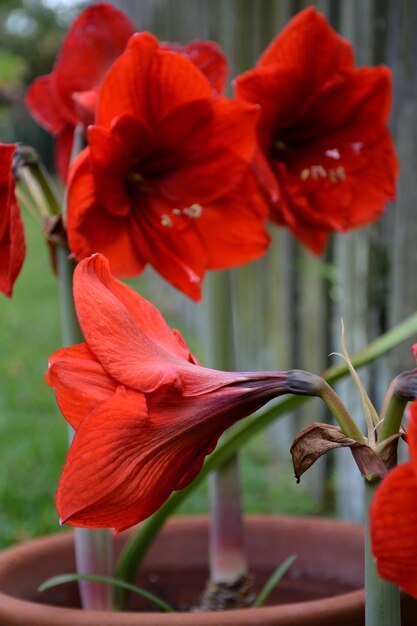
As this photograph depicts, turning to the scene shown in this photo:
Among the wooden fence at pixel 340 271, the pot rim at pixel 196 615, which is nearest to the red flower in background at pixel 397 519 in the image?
the pot rim at pixel 196 615

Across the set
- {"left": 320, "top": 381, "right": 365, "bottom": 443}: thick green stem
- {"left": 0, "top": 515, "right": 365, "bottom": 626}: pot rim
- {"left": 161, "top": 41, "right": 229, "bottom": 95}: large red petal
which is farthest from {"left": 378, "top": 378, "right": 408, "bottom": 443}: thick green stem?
{"left": 161, "top": 41, "right": 229, "bottom": 95}: large red petal

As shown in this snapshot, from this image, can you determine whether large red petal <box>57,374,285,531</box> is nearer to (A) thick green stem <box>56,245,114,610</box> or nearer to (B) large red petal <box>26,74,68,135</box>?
(A) thick green stem <box>56,245,114,610</box>

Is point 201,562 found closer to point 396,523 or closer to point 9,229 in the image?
point 9,229

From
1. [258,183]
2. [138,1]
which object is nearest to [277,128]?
[258,183]

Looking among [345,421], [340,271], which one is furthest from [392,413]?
[340,271]

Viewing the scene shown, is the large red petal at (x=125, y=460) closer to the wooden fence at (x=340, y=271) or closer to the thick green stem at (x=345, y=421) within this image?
the thick green stem at (x=345, y=421)
